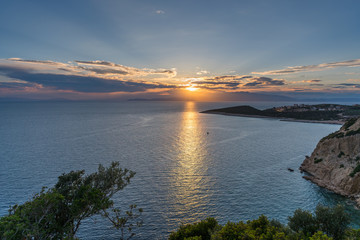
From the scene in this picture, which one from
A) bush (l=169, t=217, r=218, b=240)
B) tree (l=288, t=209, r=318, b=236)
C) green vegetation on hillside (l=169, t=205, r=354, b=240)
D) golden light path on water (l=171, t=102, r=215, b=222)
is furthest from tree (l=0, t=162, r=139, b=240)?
tree (l=288, t=209, r=318, b=236)

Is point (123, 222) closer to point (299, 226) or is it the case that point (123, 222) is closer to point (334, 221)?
point (299, 226)

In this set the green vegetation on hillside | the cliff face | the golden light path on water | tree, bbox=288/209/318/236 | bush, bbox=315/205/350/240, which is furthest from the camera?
the cliff face

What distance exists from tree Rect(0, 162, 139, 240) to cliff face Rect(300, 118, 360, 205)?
4443cm

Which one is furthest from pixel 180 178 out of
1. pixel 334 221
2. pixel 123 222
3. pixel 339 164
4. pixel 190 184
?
pixel 339 164

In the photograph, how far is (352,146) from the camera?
47031mm

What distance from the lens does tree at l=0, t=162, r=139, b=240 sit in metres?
17.0

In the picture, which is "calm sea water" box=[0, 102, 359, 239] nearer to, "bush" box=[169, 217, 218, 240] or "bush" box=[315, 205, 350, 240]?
"bush" box=[169, 217, 218, 240]

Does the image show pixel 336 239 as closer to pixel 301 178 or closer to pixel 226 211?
pixel 226 211

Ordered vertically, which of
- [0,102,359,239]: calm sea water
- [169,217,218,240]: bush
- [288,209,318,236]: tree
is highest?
[288,209,318,236]: tree

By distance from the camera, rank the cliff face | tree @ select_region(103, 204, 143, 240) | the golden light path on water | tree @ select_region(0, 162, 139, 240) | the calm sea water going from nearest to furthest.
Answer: tree @ select_region(0, 162, 139, 240)
tree @ select_region(103, 204, 143, 240)
the calm sea water
the golden light path on water
the cliff face

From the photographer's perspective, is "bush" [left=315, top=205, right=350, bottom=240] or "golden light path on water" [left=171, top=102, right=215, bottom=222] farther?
"golden light path on water" [left=171, top=102, right=215, bottom=222]

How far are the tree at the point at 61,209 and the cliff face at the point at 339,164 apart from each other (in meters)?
44.4

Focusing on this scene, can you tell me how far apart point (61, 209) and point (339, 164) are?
184 ft

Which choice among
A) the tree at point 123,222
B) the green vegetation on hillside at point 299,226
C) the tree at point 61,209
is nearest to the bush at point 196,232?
the green vegetation on hillside at point 299,226
